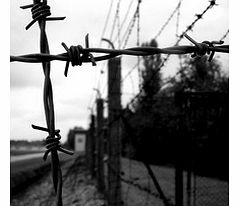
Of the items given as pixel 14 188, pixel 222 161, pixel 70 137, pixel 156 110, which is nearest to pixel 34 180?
pixel 14 188

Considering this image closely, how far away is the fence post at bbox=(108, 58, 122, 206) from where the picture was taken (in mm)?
4840

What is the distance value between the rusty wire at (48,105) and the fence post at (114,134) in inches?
155

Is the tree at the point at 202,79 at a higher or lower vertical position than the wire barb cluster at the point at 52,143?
higher

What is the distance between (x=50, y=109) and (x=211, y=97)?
16.3 feet

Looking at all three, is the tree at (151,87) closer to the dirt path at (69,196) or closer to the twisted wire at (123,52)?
the twisted wire at (123,52)

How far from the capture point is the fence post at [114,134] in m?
4.84

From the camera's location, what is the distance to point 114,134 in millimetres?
4984

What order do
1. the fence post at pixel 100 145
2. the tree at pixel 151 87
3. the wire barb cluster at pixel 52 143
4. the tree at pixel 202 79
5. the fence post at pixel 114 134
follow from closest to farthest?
1. the wire barb cluster at pixel 52 143
2. the tree at pixel 151 87
3. the fence post at pixel 114 134
4. the fence post at pixel 100 145
5. the tree at pixel 202 79

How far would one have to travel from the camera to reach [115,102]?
16.2 feet

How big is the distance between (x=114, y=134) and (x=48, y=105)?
4.15 m

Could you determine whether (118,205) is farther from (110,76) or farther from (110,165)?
(110,76)

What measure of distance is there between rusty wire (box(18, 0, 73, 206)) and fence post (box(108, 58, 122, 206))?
155 inches

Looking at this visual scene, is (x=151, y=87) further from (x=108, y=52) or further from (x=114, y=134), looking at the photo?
(x=108, y=52)

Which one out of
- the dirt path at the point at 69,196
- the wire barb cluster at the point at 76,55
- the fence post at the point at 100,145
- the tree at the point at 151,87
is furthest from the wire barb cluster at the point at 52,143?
the fence post at the point at 100,145
